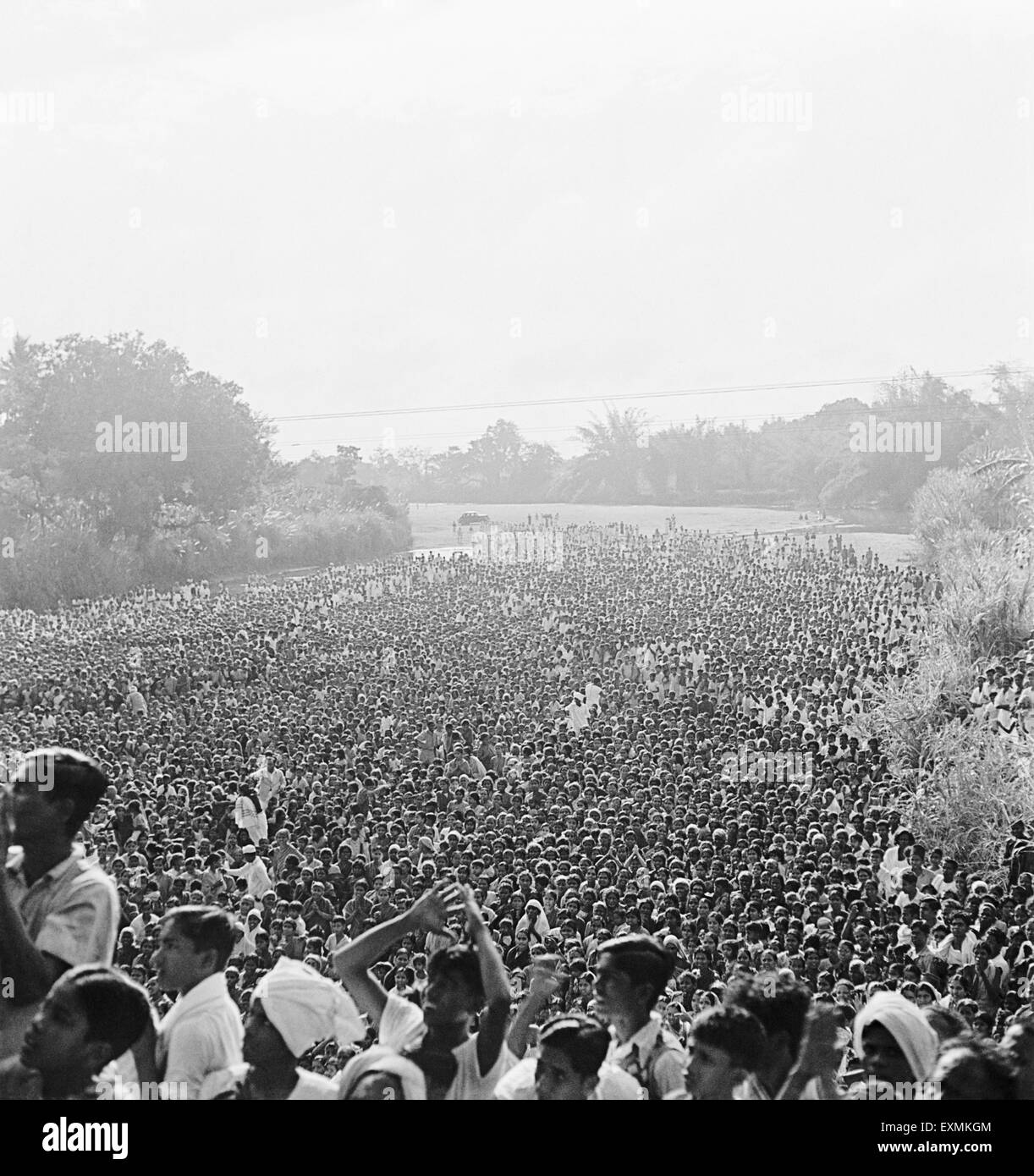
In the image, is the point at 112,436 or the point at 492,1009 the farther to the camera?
the point at 112,436

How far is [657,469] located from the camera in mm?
48219

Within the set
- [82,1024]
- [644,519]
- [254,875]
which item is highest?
[644,519]

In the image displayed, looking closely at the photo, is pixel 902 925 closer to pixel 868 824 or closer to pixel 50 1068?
pixel 868 824

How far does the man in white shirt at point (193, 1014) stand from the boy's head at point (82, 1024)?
0.16 meters

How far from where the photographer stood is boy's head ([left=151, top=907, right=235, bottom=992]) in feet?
11.3

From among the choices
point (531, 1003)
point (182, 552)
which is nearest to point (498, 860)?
point (531, 1003)

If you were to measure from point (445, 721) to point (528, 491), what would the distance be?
38101 mm

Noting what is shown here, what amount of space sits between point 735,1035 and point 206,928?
1366 millimetres

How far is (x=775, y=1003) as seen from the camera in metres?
3.39
